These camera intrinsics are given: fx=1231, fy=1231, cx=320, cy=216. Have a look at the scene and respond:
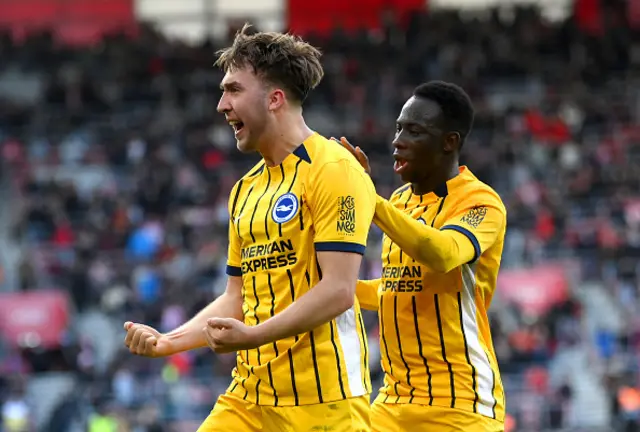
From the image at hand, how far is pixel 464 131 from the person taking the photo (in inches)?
224

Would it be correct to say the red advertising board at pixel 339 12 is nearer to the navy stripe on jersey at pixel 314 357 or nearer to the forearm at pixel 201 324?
the forearm at pixel 201 324

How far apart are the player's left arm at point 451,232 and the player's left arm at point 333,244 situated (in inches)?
12.3

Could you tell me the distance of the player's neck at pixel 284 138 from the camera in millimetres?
4699

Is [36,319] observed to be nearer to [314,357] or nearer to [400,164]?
[400,164]

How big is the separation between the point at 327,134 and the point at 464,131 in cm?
1504

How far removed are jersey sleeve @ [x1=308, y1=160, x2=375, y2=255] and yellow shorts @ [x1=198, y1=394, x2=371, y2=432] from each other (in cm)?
58

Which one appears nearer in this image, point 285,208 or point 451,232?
point 285,208

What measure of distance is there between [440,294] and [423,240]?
1.63 feet

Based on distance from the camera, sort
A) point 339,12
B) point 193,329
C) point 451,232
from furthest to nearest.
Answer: point 339,12 < point 451,232 < point 193,329

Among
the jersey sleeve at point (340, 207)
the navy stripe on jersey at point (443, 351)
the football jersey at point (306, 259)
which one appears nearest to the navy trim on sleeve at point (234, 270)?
the football jersey at point (306, 259)

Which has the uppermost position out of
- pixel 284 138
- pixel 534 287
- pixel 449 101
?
pixel 534 287

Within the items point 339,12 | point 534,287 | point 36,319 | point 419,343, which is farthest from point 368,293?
point 339,12

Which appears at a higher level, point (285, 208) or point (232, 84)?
point (232, 84)

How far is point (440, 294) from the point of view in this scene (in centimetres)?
538
